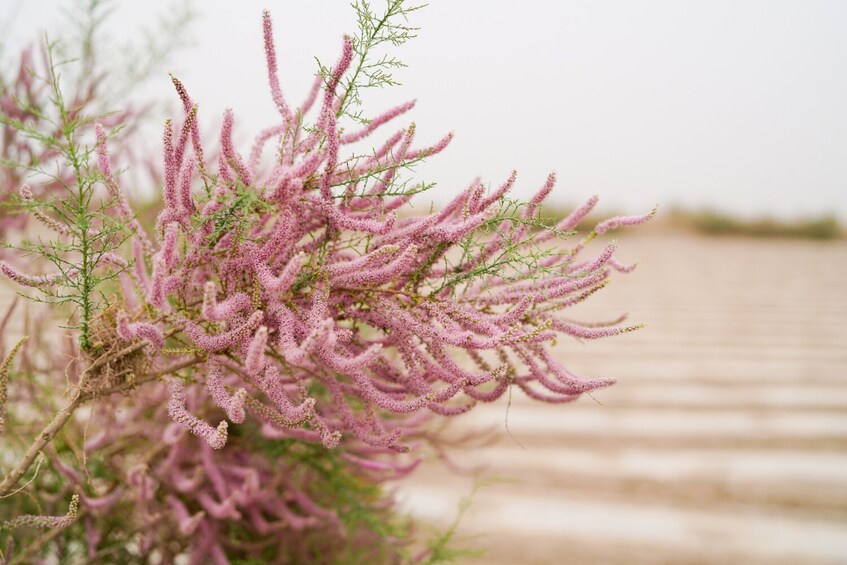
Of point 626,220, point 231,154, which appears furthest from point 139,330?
point 626,220

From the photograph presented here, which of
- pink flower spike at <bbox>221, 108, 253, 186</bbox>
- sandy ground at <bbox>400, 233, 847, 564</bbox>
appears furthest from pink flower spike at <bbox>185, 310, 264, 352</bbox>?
sandy ground at <bbox>400, 233, 847, 564</bbox>

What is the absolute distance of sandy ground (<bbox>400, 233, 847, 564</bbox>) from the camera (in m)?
2.26

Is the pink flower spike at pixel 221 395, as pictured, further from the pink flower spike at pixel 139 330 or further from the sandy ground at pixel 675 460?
the sandy ground at pixel 675 460

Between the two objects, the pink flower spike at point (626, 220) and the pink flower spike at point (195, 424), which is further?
the pink flower spike at point (626, 220)

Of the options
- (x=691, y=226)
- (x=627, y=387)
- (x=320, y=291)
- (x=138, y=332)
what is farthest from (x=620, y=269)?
(x=691, y=226)

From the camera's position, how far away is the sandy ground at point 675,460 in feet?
7.43

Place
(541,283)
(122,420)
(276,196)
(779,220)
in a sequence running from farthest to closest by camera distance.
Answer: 1. (779,220)
2. (122,420)
3. (541,283)
4. (276,196)

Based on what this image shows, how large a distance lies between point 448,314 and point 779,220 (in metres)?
11.2

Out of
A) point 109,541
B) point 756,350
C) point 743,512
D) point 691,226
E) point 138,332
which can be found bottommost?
point 109,541

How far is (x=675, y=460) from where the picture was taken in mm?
2762

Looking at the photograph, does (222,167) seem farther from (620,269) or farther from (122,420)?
(122,420)

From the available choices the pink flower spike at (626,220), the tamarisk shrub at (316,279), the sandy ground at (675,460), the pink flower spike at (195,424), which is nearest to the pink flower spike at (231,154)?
the tamarisk shrub at (316,279)

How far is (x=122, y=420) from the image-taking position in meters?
1.38

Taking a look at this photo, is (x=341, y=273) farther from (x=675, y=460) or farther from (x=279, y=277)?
(x=675, y=460)
